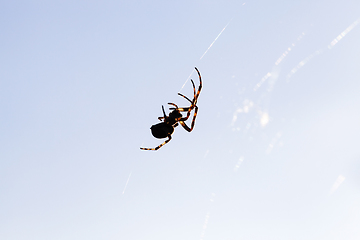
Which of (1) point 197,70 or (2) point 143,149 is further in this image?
(2) point 143,149

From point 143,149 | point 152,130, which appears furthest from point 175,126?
point 143,149

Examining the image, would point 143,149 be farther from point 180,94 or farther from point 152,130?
point 180,94

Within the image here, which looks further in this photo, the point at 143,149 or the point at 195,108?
the point at 143,149

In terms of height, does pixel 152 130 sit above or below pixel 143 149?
above

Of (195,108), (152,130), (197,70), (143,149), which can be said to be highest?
(197,70)

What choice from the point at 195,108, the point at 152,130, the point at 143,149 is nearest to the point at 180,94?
the point at 195,108

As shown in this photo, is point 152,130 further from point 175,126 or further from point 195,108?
point 195,108
